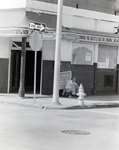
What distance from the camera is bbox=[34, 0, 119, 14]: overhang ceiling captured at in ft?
74.0

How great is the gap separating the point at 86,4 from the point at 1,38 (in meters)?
5.45

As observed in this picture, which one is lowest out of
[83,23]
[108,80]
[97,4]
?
[108,80]

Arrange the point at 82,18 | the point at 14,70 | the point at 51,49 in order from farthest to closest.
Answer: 1. the point at 82,18
2. the point at 14,70
3. the point at 51,49

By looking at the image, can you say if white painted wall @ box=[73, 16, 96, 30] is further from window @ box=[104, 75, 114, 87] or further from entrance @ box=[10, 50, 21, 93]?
entrance @ box=[10, 50, 21, 93]

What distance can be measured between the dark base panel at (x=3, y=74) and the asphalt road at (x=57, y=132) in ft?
25.5

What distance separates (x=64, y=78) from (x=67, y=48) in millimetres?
1709

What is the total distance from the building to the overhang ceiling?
0.14 meters

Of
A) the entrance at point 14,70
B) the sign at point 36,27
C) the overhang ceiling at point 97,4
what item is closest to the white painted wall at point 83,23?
the overhang ceiling at point 97,4

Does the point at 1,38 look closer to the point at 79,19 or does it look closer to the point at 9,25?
→ the point at 9,25

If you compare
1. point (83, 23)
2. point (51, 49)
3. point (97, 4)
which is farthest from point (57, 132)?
point (97, 4)

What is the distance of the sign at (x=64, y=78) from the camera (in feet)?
71.7

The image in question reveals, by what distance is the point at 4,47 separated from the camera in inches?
848

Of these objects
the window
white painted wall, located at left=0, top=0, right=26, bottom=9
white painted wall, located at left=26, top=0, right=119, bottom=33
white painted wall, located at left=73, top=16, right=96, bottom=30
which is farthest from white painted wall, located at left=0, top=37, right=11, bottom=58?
the window

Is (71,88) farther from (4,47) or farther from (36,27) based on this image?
Result: (36,27)
